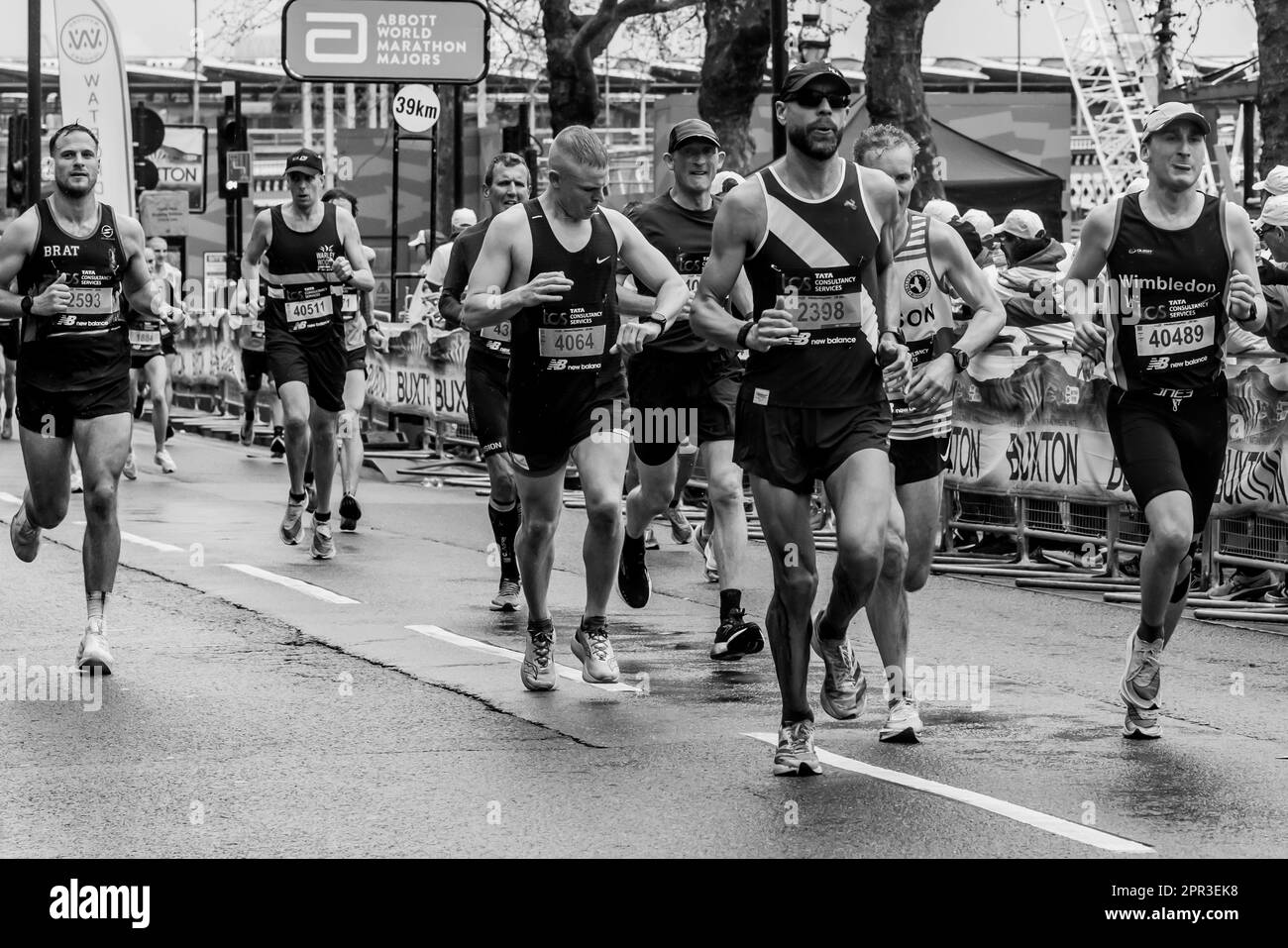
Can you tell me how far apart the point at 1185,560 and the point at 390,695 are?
9.84ft

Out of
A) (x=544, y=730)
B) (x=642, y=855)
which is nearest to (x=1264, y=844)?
(x=642, y=855)

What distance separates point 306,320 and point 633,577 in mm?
4140

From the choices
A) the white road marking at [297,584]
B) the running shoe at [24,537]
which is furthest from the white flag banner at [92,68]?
the running shoe at [24,537]

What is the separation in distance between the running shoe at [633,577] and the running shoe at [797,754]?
3.33 m

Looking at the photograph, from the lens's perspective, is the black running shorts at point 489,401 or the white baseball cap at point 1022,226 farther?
the white baseball cap at point 1022,226

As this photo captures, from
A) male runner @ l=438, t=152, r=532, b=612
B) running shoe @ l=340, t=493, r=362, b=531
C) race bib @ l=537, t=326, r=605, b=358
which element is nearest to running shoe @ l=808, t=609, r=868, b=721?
race bib @ l=537, t=326, r=605, b=358

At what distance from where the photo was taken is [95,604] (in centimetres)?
941

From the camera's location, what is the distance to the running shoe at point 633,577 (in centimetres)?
1038

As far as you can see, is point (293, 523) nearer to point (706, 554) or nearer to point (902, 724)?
point (706, 554)

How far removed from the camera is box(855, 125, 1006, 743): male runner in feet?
25.1

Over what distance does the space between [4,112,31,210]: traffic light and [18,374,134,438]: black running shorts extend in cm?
2448

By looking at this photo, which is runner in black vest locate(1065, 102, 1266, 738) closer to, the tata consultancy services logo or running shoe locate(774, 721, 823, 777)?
running shoe locate(774, 721, 823, 777)

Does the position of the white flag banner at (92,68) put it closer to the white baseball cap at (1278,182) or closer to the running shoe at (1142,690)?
the white baseball cap at (1278,182)
